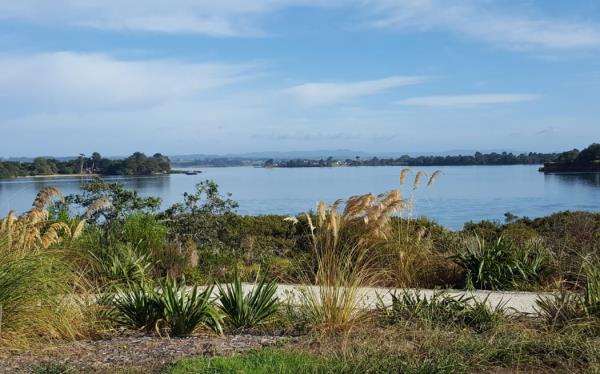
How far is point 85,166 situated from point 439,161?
94.0 feet

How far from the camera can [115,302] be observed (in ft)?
24.4

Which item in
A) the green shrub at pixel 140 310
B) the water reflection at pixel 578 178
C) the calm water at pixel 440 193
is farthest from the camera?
the water reflection at pixel 578 178

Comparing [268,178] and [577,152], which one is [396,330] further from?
[268,178]

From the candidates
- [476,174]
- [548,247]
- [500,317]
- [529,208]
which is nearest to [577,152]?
[476,174]

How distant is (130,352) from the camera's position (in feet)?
20.0

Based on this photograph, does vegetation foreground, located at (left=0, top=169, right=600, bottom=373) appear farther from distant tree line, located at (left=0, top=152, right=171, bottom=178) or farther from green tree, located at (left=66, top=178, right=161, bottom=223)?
distant tree line, located at (left=0, top=152, right=171, bottom=178)

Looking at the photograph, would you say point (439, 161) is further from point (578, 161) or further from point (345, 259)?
point (345, 259)

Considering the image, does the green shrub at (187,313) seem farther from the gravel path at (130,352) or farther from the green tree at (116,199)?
the green tree at (116,199)

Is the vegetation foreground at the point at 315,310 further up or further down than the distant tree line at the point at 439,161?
further down

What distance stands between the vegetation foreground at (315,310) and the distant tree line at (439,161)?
27.0 metres

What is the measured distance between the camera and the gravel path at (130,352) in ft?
18.5

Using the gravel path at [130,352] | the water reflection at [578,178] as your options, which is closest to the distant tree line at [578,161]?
the water reflection at [578,178]

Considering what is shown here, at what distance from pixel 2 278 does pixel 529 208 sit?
1996 centimetres

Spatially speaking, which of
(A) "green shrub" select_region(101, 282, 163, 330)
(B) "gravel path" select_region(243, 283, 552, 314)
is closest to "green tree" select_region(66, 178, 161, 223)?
(B) "gravel path" select_region(243, 283, 552, 314)
